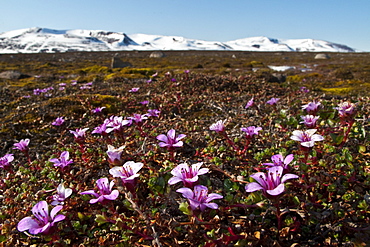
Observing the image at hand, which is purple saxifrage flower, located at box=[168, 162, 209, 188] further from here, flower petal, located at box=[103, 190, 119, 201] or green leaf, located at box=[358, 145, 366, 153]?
green leaf, located at box=[358, 145, 366, 153]


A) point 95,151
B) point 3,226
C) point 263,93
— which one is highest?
point 263,93

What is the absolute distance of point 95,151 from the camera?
3.58 metres

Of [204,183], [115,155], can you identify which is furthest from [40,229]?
[204,183]

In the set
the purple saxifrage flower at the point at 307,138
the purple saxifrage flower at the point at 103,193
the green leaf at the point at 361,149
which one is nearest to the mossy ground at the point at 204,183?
the green leaf at the point at 361,149

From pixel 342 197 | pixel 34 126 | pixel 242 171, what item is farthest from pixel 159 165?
pixel 34 126

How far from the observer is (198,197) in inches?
67.9

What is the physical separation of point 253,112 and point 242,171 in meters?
2.42

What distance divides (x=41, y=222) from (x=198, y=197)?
1.16 metres

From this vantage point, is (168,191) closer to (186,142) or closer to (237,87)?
(186,142)

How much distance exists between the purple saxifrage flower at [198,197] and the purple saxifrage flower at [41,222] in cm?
85

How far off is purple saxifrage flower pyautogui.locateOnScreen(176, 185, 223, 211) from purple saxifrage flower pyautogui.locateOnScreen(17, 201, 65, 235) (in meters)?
0.85

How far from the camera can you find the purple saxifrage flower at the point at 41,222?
1.67 m

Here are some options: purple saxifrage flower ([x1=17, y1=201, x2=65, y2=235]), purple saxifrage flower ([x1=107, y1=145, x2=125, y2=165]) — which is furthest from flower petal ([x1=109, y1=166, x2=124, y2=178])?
purple saxifrage flower ([x1=17, y1=201, x2=65, y2=235])

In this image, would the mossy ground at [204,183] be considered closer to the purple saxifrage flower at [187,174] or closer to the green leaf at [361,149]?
the green leaf at [361,149]
